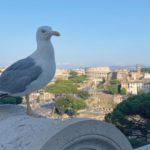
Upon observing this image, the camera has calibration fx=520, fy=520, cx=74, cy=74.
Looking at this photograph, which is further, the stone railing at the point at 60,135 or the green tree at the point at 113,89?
the green tree at the point at 113,89

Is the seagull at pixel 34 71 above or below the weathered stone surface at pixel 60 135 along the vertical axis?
above

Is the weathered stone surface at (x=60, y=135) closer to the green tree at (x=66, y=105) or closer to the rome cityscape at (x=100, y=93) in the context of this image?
the rome cityscape at (x=100, y=93)

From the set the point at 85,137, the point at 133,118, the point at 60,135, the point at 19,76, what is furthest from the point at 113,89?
the point at 60,135

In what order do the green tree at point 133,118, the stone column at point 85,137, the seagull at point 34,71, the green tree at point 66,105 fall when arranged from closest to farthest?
the stone column at point 85,137 → the seagull at point 34,71 → the green tree at point 133,118 → the green tree at point 66,105

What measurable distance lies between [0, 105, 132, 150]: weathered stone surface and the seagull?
459mm

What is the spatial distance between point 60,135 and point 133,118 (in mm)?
10452

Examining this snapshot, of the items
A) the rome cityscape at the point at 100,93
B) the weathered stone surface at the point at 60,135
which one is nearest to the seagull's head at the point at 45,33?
the weathered stone surface at the point at 60,135

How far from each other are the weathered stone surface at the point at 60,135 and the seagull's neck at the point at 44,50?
0.59 meters

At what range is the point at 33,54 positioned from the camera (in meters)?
3.88

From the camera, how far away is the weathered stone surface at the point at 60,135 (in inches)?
116

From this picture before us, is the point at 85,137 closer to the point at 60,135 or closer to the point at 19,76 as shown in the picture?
the point at 60,135

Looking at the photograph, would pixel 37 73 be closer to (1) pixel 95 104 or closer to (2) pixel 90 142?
(2) pixel 90 142

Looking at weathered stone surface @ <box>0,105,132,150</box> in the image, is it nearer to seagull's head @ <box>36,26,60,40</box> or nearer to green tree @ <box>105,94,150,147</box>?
seagull's head @ <box>36,26,60,40</box>

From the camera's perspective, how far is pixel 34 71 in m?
3.79
